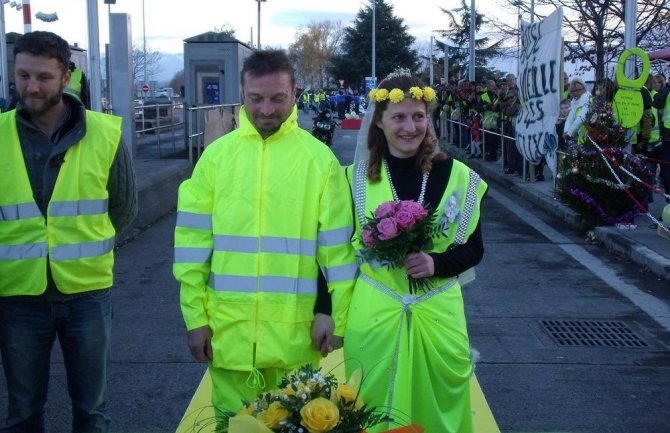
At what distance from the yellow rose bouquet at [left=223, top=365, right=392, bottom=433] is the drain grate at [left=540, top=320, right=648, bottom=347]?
4.50 m

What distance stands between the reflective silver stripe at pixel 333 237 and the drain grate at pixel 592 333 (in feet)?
12.3

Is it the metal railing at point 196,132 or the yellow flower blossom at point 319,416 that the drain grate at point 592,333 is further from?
the metal railing at point 196,132

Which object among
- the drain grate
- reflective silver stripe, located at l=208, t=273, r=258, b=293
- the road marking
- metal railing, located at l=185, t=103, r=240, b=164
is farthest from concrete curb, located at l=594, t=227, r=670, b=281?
metal railing, located at l=185, t=103, r=240, b=164

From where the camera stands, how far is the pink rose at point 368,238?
3.09m

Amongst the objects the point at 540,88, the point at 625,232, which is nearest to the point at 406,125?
the point at 625,232

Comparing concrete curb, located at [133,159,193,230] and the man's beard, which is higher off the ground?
the man's beard

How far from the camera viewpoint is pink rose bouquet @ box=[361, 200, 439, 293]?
302cm

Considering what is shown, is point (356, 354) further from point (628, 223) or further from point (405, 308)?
point (628, 223)

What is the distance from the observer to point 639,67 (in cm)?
1279

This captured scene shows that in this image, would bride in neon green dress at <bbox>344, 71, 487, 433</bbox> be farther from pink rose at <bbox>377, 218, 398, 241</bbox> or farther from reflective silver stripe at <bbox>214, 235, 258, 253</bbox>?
reflective silver stripe at <bbox>214, 235, 258, 253</bbox>

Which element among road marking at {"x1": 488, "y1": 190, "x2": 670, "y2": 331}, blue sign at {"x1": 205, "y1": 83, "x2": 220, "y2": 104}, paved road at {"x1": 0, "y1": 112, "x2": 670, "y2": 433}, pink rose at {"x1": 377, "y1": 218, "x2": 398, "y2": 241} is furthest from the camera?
blue sign at {"x1": 205, "y1": 83, "x2": 220, "y2": 104}

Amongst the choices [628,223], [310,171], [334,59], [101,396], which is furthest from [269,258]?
[334,59]

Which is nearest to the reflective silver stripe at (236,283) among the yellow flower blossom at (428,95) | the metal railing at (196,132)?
the yellow flower blossom at (428,95)

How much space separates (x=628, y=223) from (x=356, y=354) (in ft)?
28.3
